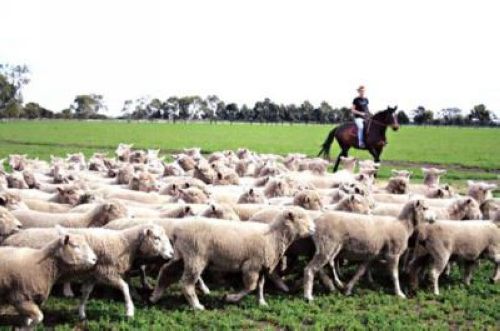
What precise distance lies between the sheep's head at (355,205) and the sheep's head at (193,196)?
9.23 ft

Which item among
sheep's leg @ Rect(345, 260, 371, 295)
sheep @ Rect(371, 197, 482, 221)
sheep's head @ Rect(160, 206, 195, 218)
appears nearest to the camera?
sheep's leg @ Rect(345, 260, 371, 295)

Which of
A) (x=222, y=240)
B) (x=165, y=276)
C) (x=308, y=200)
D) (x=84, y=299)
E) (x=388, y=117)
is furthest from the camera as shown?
(x=388, y=117)

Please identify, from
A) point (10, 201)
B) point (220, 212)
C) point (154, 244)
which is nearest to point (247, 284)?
point (154, 244)

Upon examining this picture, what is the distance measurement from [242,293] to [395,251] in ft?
8.57

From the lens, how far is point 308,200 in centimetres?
1066

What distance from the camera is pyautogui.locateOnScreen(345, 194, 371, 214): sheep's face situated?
10367mm

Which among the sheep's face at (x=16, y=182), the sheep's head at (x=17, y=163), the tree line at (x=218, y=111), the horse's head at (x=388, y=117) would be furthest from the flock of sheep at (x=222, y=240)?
the tree line at (x=218, y=111)

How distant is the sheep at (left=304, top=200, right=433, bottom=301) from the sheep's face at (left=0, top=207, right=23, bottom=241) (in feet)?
14.3

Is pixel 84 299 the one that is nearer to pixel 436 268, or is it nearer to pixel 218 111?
pixel 436 268

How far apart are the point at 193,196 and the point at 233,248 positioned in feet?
11.5

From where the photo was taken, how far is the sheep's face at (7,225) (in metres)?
8.55

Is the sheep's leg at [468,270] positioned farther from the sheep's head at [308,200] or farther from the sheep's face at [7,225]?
the sheep's face at [7,225]

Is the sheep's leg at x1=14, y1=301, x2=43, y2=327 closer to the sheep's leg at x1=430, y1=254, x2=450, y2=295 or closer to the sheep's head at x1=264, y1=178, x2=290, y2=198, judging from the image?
the sheep's leg at x1=430, y1=254, x2=450, y2=295

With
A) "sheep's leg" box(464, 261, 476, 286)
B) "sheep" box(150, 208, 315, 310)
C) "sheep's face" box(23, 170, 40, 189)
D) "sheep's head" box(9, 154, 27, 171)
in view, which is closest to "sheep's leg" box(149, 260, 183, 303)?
"sheep" box(150, 208, 315, 310)
